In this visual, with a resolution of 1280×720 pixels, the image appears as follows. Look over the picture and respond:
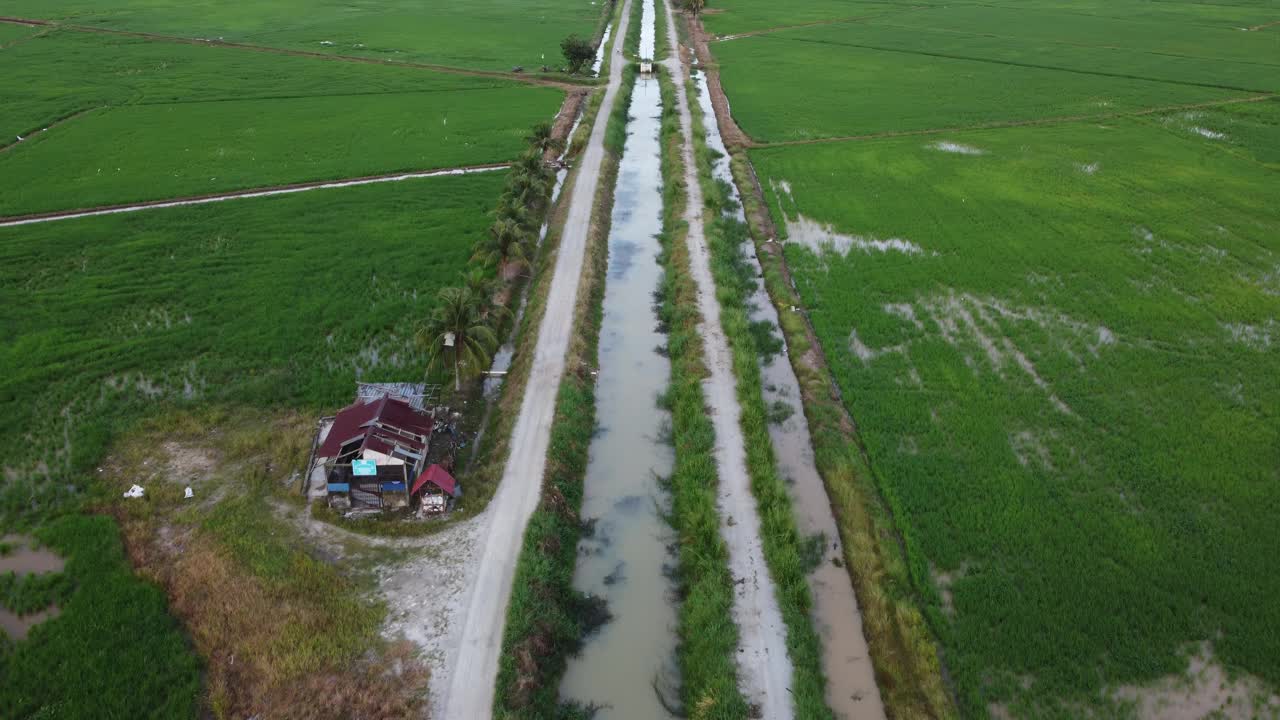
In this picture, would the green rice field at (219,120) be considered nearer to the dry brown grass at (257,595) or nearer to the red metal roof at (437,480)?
the dry brown grass at (257,595)

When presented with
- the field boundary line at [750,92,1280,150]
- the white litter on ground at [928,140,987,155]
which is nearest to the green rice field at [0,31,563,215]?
the field boundary line at [750,92,1280,150]

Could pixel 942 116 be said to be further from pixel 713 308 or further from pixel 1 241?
pixel 1 241

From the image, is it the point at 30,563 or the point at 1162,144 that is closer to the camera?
the point at 30,563

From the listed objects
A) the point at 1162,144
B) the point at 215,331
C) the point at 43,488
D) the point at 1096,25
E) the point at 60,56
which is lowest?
the point at 43,488

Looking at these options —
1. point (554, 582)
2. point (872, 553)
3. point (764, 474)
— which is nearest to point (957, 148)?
point (764, 474)

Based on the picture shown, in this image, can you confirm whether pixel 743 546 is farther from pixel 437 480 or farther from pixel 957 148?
pixel 957 148

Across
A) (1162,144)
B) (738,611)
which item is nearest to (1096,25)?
(1162,144)
